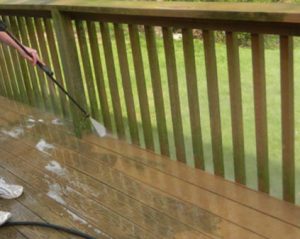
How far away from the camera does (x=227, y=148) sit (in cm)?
349

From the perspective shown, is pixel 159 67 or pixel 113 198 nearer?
pixel 113 198

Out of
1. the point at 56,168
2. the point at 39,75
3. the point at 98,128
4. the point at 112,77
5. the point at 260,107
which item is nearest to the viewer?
the point at 260,107

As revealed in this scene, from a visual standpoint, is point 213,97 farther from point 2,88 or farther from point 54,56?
point 2,88

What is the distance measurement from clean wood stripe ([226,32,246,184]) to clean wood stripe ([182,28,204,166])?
16cm

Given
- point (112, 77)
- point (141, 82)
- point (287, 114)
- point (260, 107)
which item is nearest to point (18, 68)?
point (112, 77)

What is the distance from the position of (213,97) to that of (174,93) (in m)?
0.31

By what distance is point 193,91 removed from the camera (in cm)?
265

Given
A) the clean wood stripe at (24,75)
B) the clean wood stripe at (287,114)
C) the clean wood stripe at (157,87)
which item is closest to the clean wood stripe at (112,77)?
the clean wood stripe at (157,87)

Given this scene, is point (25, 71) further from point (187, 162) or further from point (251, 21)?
point (251, 21)

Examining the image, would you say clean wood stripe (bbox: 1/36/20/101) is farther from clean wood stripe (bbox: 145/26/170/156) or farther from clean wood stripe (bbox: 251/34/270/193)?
clean wood stripe (bbox: 251/34/270/193)

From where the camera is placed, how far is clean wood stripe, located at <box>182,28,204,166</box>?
2492 mm

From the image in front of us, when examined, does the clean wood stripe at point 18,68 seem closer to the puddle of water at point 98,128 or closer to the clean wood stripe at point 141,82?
the puddle of water at point 98,128

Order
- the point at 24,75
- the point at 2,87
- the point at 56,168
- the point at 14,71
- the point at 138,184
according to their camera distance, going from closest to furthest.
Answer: the point at 138,184, the point at 56,168, the point at 24,75, the point at 14,71, the point at 2,87

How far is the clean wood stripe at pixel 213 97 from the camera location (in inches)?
94.9
